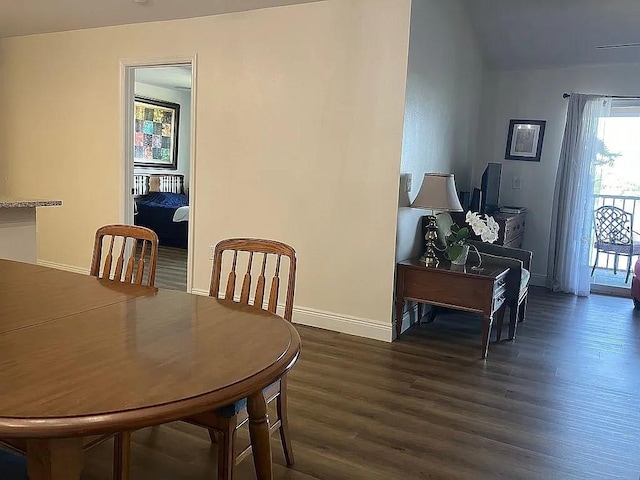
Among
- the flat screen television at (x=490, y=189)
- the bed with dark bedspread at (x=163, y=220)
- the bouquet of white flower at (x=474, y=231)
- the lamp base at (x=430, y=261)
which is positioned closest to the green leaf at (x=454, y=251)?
the bouquet of white flower at (x=474, y=231)

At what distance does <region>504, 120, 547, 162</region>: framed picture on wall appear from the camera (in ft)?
19.2

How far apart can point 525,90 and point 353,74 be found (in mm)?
2848

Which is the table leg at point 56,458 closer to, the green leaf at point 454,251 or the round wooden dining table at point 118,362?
the round wooden dining table at point 118,362

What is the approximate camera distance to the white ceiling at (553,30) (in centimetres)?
461

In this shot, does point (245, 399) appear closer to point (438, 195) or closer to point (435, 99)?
point (438, 195)

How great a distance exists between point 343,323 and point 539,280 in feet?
9.76

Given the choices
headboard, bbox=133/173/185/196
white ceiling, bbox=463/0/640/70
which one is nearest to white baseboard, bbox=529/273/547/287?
white ceiling, bbox=463/0/640/70

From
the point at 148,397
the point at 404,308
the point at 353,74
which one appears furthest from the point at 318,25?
the point at 148,397

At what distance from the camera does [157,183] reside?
830 centimetres

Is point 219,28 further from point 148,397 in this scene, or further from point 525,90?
point 148,397

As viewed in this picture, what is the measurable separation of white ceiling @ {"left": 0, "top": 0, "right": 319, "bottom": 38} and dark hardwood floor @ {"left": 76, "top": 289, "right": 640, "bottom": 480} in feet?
8.15

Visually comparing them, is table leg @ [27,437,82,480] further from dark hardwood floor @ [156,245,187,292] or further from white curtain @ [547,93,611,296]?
white curtain @ [547,93,611,296]

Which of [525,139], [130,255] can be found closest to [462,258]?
[130,255]

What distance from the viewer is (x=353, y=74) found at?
383 centimetres
